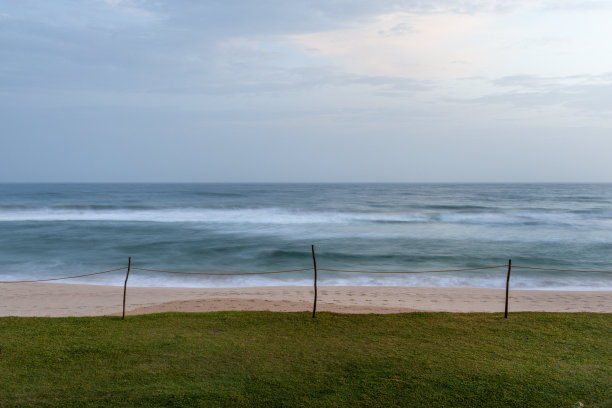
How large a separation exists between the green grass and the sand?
A: 7.18ft

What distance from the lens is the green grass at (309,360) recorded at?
426 centimetres

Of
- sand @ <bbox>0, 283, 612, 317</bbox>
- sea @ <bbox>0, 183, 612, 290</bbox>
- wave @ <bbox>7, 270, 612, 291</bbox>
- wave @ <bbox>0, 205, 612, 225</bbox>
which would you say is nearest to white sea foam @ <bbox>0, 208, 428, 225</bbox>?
wave @ <bbox>0, 205, 612, 225</bbox>

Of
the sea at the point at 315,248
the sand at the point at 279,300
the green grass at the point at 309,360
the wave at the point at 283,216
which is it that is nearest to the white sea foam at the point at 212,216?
the wave at the point at 283,216

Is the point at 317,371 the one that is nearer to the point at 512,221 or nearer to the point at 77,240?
the point at 77,240

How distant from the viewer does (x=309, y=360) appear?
203 inches

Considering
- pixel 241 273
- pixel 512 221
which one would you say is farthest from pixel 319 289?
pixel 512 221

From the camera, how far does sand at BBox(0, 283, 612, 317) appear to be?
9250mm

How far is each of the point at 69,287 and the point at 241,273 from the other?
5567 mm

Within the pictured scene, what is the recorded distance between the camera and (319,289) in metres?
12.1

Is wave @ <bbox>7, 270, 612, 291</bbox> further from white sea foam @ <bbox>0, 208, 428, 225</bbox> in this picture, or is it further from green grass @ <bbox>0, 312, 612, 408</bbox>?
white sea foam @ <bbox>0, 208, 428, 225</bbox>

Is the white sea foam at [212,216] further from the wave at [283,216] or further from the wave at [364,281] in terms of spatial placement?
the wave at [364,281]

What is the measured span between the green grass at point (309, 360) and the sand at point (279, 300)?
219cm

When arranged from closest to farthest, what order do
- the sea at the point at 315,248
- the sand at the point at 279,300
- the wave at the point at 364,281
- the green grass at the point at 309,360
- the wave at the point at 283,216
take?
the green grass at the point at 309,360, the sand at the point at 279,300, the wave at the point at 364,281, the sea at the point at 315,248, the wave at the point at 283,216

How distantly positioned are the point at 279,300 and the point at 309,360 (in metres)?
5.29
